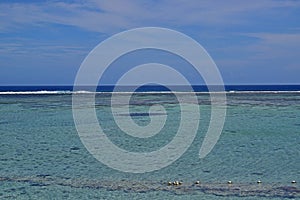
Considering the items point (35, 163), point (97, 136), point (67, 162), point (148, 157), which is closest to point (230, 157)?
point (148, 157)

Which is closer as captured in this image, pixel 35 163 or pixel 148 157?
pixel 35 163

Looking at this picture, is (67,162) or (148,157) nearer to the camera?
(67,162)

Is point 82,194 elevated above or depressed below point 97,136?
above

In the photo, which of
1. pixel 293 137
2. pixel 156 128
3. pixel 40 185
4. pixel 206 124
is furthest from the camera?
pixel 206 124

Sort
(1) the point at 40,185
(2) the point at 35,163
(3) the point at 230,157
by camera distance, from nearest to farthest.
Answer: (1) the point at 40,185
(2) the point at 35,163
(3) the point at 230,157

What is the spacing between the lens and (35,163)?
16.2m

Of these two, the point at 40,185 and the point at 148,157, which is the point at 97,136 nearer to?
the point at 148,157

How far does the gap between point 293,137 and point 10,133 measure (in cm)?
1481

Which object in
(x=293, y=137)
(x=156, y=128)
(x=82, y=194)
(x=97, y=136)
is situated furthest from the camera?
(x=156, y=128)

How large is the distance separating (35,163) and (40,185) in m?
3.27

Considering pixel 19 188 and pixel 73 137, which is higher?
pixel 19 188

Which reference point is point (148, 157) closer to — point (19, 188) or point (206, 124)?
point (19, 188)

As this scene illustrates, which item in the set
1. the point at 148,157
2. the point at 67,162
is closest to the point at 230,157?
the point at 148,157

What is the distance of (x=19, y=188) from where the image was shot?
12781mm
